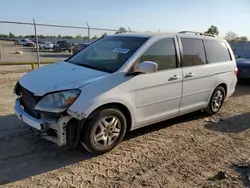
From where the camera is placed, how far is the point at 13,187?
9.50ft

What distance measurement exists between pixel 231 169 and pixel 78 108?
2.21m

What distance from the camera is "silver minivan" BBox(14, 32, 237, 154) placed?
10.8ft

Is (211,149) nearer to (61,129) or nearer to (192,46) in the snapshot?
(192,46)

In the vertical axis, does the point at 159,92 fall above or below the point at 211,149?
above

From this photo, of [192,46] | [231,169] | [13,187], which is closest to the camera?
[13,187]

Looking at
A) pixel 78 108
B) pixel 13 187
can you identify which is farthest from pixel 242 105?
pixel 13 187

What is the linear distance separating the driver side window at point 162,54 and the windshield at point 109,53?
0.19m

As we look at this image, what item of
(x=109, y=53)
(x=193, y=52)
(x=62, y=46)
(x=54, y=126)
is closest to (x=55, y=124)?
(x=54, y=126)

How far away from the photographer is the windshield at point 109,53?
393 cm

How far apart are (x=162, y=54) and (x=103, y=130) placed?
1.66 metres

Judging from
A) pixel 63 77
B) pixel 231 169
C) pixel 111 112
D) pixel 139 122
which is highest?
pixel 63 77

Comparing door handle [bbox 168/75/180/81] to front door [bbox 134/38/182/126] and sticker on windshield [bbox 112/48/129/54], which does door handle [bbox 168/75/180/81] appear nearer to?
front door [bbox 134/38/182/126]

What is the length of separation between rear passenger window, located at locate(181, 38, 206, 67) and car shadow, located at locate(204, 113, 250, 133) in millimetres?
1290

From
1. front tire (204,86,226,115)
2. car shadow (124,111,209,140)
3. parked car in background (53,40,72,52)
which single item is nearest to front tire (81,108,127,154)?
car shadow (124,111,209,140)
